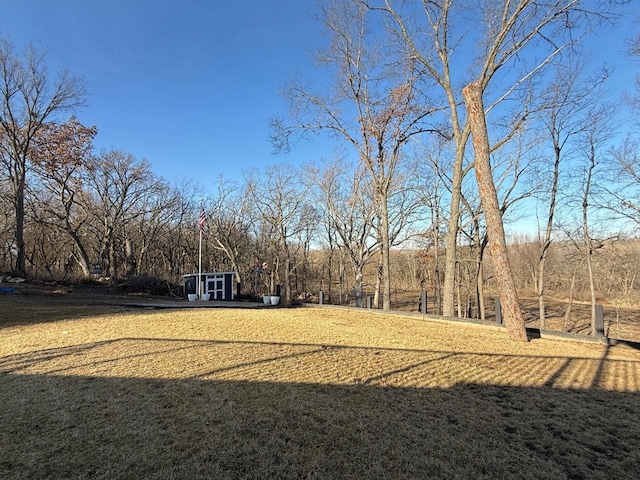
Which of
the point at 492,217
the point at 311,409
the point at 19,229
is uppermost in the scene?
the point at 19,229

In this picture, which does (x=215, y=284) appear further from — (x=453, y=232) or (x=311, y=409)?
(x=311, y=409)

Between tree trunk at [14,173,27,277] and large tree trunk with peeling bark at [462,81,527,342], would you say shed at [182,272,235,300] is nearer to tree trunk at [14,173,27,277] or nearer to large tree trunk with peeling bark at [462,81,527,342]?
tree trunk at [14,173,27,277]

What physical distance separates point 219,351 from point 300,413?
117 inches

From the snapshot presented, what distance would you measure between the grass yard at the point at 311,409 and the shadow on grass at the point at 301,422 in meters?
0.02

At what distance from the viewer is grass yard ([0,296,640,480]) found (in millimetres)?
2457

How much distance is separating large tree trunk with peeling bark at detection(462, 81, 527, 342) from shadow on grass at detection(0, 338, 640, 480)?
2824mm

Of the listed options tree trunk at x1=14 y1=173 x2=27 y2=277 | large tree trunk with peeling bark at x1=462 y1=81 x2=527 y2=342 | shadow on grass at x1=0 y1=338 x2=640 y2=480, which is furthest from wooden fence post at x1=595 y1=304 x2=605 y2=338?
tree trunk at x1=14 y1=173 x2=27 y2=277

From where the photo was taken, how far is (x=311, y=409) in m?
3.46

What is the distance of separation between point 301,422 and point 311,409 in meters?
0.31

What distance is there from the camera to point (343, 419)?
10.6 ft

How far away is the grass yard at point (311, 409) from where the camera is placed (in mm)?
2457

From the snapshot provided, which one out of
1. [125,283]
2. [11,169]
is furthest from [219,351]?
[11,169]

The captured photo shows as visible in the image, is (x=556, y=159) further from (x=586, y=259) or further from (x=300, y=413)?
(x=300, y=413)

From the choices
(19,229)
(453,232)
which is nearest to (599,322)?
(453,232)
